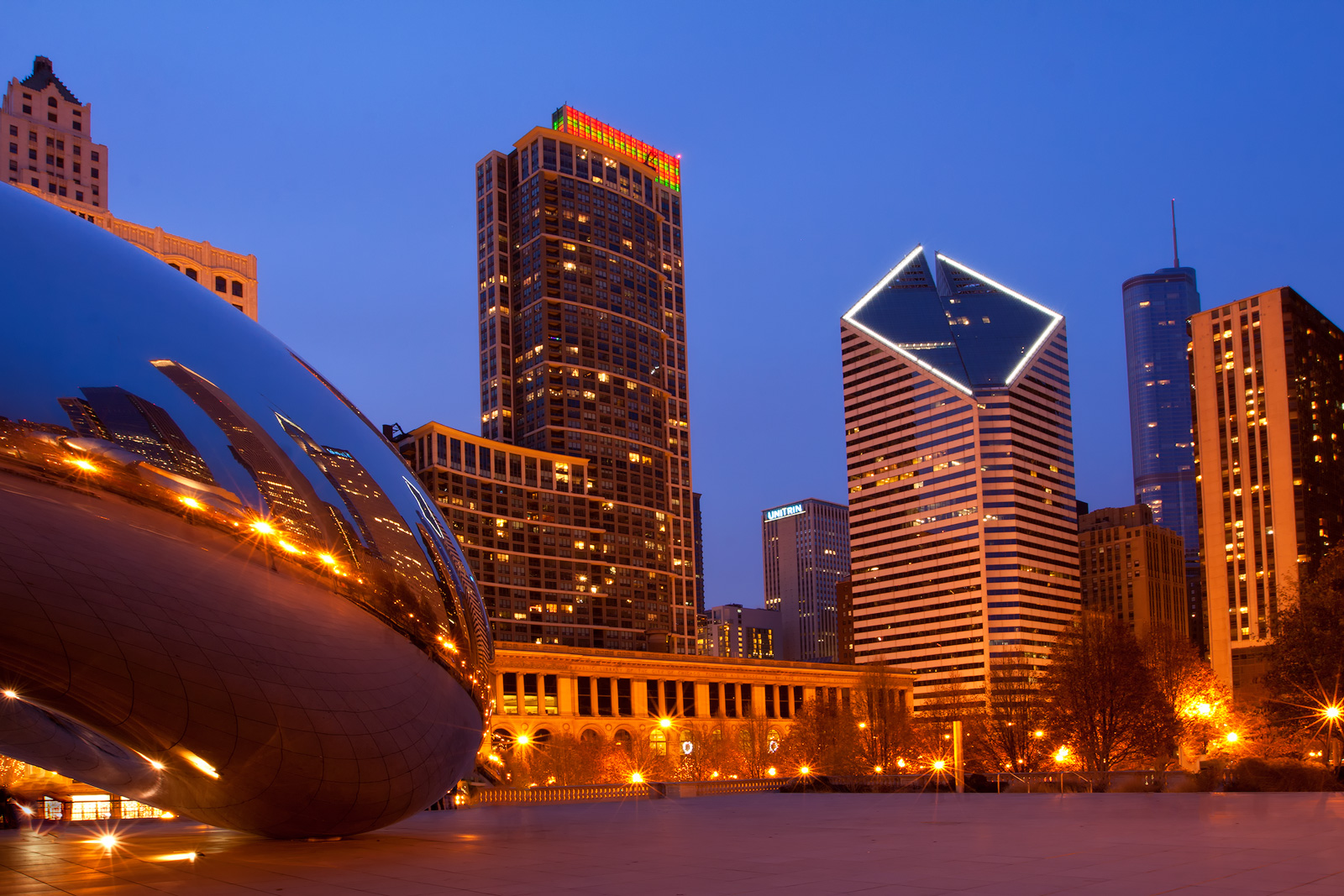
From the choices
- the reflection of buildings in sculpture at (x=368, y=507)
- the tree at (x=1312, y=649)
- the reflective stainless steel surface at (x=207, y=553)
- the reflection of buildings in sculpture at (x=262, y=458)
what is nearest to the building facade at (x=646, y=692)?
the tree at (x=1312, y=649)

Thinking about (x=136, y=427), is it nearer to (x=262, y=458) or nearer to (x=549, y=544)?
(x=262, y=458)

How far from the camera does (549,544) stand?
575ft

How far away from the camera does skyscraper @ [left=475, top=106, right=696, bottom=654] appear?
185 m

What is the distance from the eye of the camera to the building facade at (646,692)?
347 ft

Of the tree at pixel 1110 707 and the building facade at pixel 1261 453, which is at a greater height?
the building facade at pixel 1261 453

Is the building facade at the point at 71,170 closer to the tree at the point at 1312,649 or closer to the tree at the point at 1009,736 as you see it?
the tree at the point at 1009,736

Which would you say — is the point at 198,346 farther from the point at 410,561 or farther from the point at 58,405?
the point at 410,561

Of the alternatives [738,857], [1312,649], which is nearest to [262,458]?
[738,857]

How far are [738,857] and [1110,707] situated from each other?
44764mm

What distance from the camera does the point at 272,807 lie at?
942 cm

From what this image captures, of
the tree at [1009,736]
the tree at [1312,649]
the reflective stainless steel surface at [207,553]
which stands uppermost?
the reflective stainless steel surface at [207,553]

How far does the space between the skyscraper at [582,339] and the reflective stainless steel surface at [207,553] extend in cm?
17424

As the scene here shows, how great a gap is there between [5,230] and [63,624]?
2332mm

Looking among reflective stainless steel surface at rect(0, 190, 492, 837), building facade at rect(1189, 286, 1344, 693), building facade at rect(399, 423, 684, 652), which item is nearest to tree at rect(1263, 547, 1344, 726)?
reflective stainless steel surface at rect(0, 190, 492, 837)
